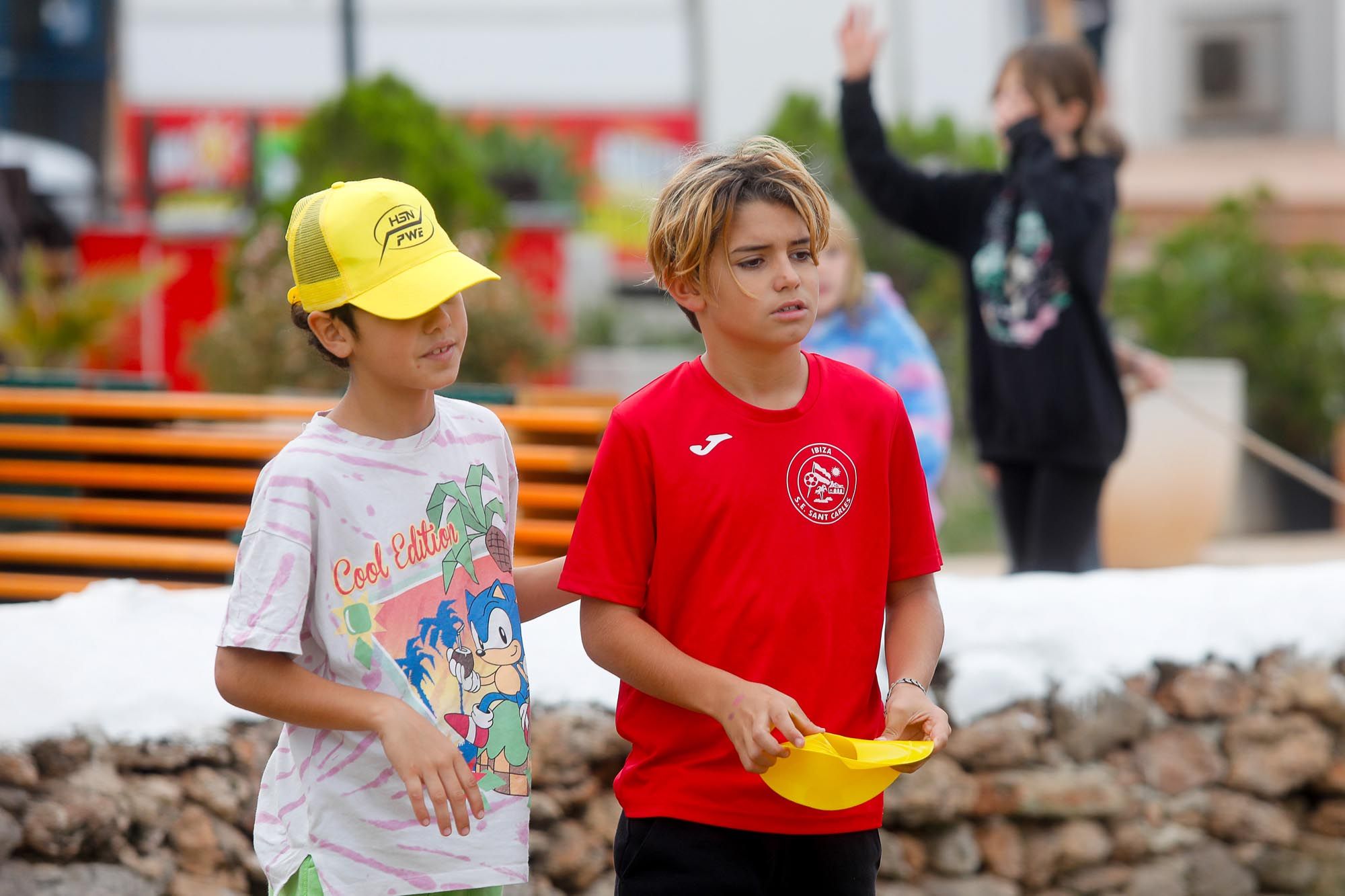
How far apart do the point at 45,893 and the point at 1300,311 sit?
8.42m

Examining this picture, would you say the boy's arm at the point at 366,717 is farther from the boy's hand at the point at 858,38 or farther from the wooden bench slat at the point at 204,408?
the boy's hand at the point at 858,38

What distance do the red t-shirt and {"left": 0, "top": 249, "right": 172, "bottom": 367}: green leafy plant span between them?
27.8 ft

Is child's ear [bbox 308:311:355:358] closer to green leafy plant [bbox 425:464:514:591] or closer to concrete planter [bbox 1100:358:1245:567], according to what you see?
green leafy plant [bbox 425:464:514:591]

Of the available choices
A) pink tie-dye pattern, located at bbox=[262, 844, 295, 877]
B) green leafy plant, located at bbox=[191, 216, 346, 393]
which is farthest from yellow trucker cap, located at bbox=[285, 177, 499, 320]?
green leafy plant, located at bbox=[191, 216, 346, 393]

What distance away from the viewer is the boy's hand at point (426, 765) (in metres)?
1.91

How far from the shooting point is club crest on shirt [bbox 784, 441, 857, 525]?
2.15 m

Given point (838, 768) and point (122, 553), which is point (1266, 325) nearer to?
point (122, 553)

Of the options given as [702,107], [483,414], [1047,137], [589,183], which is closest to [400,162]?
[1047,137]

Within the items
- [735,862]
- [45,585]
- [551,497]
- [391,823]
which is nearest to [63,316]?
[45,585]

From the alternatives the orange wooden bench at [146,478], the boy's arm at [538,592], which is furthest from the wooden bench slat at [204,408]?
the boy's arm at [538,592]

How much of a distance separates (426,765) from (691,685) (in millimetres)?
353

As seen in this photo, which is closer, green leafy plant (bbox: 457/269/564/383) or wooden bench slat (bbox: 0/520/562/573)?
wooden bench slat (bbox: 0/520/562/573)

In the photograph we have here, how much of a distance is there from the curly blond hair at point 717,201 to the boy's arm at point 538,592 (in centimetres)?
45

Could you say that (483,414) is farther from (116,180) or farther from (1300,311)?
(116,180)
